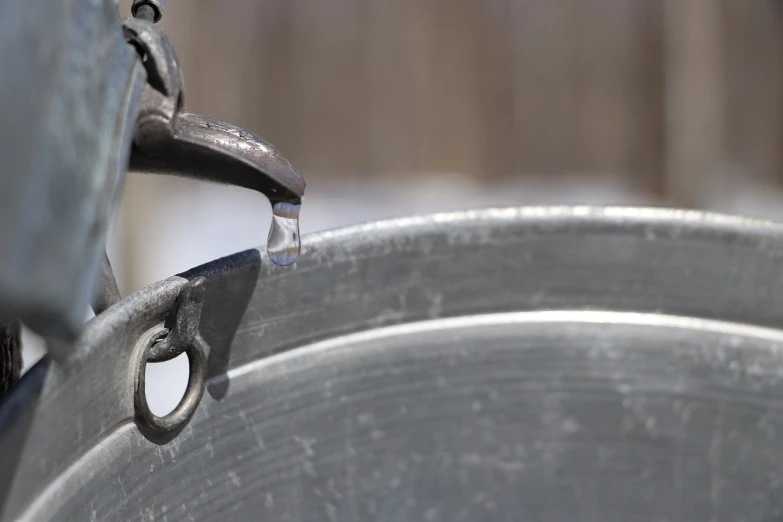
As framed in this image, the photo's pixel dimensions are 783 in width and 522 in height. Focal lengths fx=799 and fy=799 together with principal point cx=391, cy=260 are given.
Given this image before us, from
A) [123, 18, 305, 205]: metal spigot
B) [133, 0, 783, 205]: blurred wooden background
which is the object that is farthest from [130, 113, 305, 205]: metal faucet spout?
[133, 0, 783, 205]: blurred wooden background

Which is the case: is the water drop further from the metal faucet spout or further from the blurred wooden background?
the blurred wooden background

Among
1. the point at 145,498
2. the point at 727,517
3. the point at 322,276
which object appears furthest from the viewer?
the point at 727,517

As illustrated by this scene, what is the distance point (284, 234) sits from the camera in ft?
1.69

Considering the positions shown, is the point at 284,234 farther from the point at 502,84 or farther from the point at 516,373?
the point at 502,84

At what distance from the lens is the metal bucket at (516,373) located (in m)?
0.63

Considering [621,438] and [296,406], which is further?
[621,438]

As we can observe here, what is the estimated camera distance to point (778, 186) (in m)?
2.44

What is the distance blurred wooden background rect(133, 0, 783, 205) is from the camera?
7.50 ft

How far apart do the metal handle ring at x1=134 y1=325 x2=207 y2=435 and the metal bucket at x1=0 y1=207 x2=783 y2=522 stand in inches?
2.1

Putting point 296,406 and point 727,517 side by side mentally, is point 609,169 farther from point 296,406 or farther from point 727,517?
point 296,406

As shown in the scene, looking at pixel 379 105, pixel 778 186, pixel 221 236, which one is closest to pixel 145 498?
pixel 221 236

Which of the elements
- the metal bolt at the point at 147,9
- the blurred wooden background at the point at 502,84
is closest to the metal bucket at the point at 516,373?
the metal bolt at the point at 147,9

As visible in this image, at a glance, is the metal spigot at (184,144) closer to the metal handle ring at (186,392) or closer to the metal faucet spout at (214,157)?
the metal faucet spout at (214,157)

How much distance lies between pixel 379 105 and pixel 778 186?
1.24m
